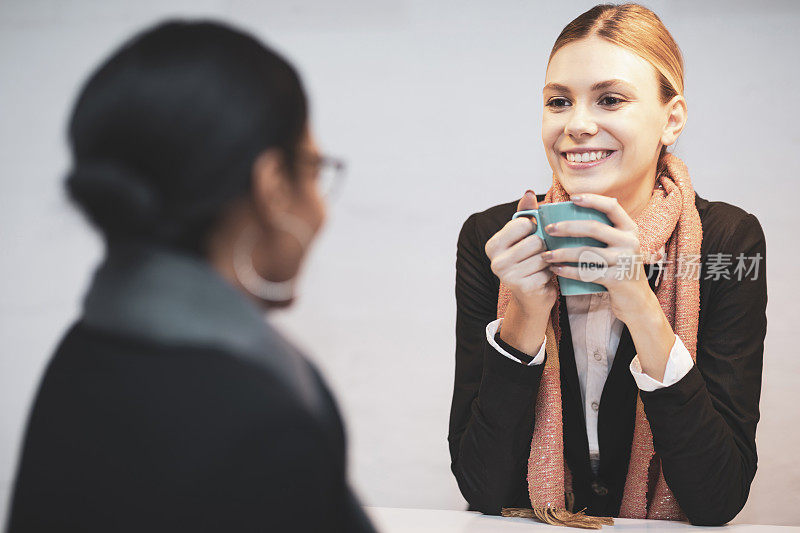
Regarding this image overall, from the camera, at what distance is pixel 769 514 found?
189cm

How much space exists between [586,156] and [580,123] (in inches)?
2.5

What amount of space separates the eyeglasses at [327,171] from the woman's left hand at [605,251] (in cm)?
46

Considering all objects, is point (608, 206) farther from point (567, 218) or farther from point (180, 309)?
point (180, 309)

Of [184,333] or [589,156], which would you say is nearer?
[184,333]

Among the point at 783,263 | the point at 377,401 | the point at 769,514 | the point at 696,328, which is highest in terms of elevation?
the point at 783,263

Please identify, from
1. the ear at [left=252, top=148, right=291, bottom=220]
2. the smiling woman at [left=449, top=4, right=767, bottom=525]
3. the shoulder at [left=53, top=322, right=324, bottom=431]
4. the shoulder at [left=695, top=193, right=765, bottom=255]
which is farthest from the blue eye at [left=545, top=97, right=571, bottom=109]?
the shoulder at [left=53, top=322, right=324, bottom=431]

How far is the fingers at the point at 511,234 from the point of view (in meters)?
1.16

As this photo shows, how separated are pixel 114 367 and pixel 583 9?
1737 millimetres

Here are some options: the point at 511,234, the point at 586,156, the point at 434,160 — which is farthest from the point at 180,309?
the point at 434,160

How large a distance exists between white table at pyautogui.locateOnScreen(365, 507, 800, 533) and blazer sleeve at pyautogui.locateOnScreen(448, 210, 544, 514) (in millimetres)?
223

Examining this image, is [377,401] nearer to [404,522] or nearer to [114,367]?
[404,522]

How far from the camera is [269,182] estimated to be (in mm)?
579

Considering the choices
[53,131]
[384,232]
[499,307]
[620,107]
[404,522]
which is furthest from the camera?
[53,131]

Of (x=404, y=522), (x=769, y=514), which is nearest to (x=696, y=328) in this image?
(x=404, y=522)
